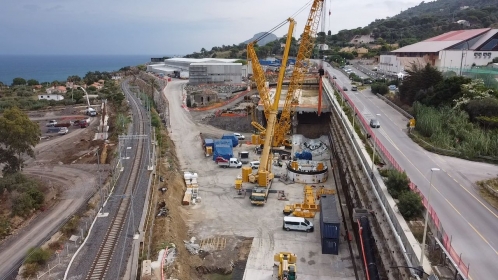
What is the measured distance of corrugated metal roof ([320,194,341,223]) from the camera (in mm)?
24384

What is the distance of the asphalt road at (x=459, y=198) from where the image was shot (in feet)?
49.1

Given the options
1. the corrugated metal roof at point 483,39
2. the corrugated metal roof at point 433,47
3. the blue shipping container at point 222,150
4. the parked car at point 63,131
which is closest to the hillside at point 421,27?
the corrugated metal roof at point 433,47

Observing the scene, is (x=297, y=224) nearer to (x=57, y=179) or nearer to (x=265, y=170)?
(x=265, y=170)

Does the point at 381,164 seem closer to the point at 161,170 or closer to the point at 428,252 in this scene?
the point at 428,252

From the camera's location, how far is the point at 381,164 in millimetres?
25312

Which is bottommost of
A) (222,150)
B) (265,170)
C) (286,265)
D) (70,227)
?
(286,265)

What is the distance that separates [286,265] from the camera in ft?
Result: 71.8

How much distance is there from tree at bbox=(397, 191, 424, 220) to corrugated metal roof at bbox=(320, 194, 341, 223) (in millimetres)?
6756

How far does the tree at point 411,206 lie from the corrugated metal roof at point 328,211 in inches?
266

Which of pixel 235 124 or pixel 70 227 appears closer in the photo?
pixel 70 227

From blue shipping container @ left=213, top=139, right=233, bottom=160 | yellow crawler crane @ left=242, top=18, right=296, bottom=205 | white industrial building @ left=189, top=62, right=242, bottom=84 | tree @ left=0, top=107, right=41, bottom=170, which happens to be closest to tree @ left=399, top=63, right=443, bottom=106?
A: yellow crawler crane @ left=242, top=18, right=296, bottom=205

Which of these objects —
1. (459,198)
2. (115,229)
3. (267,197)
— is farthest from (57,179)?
(459,198)

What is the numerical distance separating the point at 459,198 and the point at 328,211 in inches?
333

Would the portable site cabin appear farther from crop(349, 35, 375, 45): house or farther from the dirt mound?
crop(349, 35, 375, 45): house
